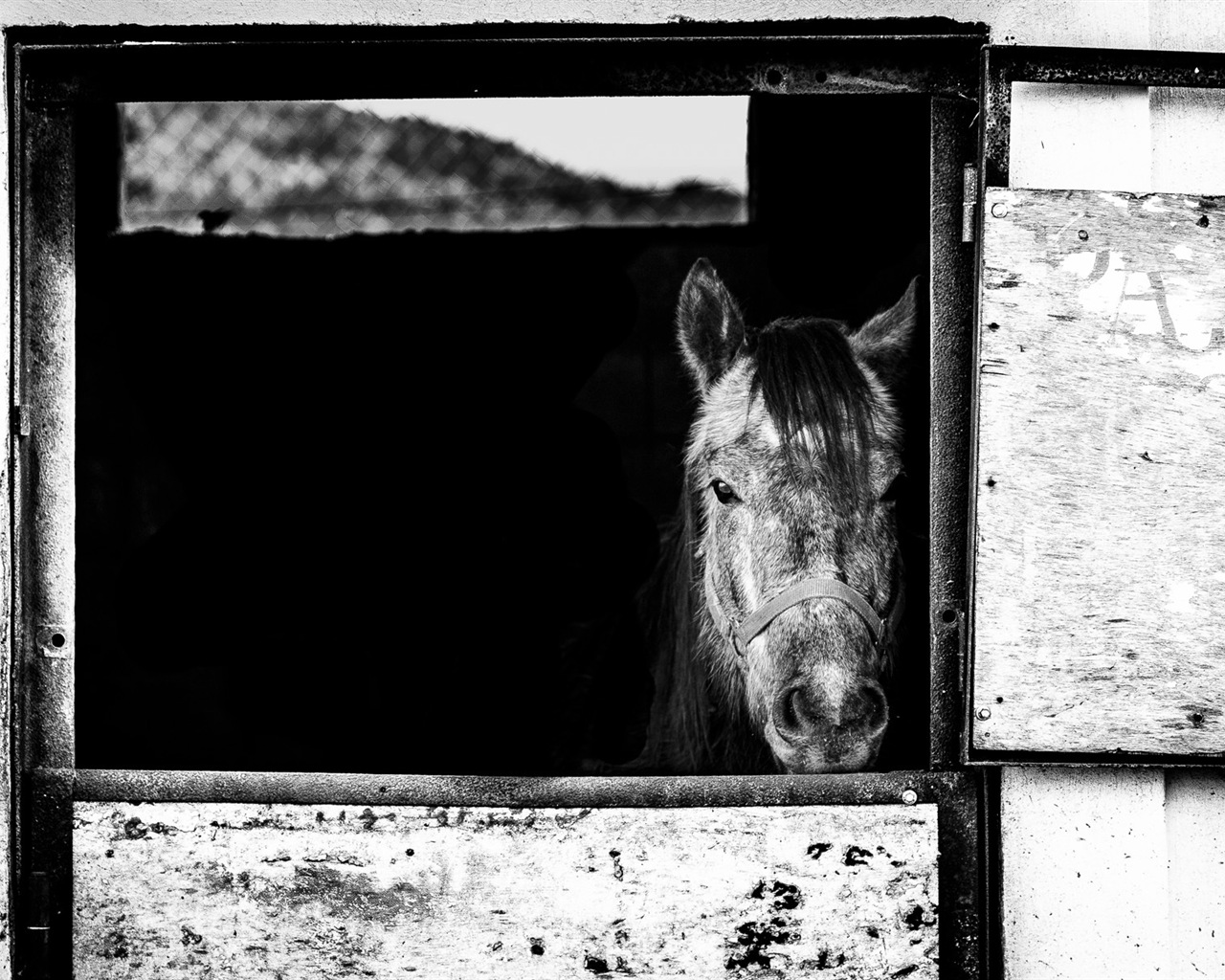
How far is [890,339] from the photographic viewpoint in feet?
7.90

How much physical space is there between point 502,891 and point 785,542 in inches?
37.3

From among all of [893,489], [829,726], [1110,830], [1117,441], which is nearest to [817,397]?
[893,489]

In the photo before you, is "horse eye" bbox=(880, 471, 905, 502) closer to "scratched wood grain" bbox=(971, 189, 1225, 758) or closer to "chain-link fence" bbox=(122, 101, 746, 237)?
"scratched wood grain" bbox=(971, 189, 1225, 758)

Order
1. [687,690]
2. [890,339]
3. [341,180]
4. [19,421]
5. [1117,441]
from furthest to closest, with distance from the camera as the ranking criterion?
[341,180]
[687,690]
[890,339]
[19,421]
[1117,441]

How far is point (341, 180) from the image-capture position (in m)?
3.26

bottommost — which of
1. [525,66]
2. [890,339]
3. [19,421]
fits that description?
[19,421]

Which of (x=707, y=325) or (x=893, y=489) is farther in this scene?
(x=707, y=325)

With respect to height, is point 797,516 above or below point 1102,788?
above

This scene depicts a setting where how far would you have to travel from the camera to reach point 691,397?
252 centimetres

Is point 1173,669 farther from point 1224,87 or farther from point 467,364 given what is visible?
point 467,364

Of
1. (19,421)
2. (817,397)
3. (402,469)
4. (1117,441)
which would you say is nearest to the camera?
(1117,441)

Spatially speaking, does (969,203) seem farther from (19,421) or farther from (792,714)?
(19,421)

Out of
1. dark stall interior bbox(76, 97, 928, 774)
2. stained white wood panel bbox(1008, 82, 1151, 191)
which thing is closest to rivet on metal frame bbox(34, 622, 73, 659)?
dark stall interior bbox(76, 97, 928, 774)

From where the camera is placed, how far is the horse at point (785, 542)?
2.06m
